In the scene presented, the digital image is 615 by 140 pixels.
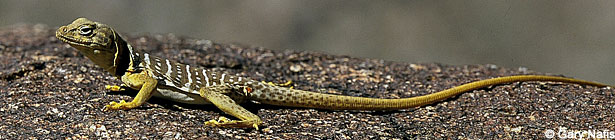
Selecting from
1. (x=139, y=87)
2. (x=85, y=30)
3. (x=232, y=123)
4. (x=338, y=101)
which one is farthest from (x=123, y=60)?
(x=338, y=101)

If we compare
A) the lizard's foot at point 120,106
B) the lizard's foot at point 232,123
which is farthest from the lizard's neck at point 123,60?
the lizard's foot at point 232,123

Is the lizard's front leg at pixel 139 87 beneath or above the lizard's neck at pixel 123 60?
beneath

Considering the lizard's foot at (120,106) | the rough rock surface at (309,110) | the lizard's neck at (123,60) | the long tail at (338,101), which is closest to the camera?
the rough rock surface at (309,110)

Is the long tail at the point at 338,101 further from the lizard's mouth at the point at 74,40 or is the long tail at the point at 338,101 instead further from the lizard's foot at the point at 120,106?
the lizard's mouth at the point at 74,40

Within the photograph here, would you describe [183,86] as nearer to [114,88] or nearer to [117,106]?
[117,106]

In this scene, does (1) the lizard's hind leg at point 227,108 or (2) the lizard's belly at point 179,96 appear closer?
(1) the lizard's hind leg at point 227,108

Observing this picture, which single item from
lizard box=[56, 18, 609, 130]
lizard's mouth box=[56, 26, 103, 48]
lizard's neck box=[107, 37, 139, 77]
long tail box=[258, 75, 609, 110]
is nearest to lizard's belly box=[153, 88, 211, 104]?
lizard box=[56, 18, 609, 130]
